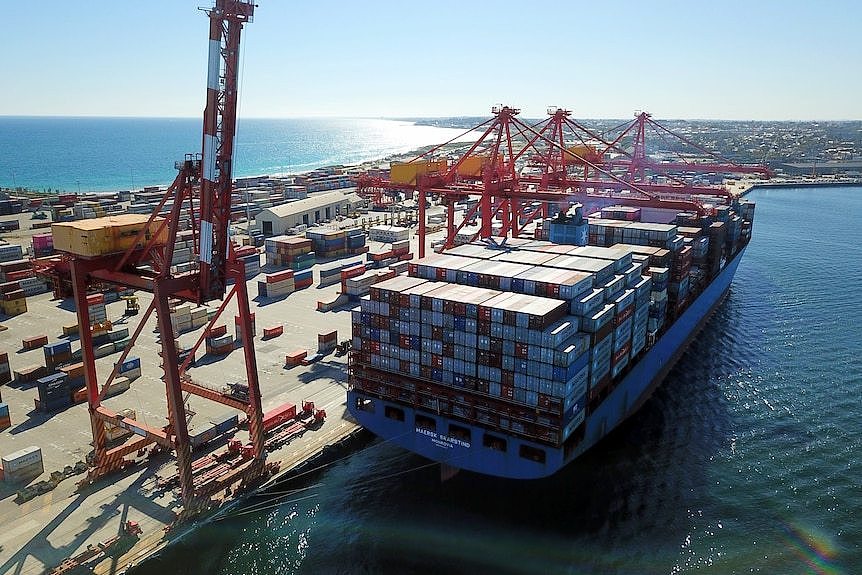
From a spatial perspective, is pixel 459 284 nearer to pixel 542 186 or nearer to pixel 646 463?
pixel 646 463

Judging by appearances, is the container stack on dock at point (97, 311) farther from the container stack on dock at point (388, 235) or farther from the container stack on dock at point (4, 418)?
the container stack on dock at point (388, 235)

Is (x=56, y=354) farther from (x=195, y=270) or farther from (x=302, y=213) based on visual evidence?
(x=302, y=213)

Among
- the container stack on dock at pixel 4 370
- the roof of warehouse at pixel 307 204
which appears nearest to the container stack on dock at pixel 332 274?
the roof of warehouse at pixel 307 204

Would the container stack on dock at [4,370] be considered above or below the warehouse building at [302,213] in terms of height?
below

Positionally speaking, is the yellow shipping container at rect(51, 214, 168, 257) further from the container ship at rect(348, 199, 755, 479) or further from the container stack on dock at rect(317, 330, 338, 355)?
the container stack on dock at rect(317, 330, 338, 355)

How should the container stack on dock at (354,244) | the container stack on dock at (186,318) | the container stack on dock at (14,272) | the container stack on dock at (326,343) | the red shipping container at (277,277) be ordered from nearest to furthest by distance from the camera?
the container stack on dock at (326,343), the container stack on dock at (186,318), the red shipping container at (277,277), the container stack on dock at (14,272), the container stack on dock at (354,244)

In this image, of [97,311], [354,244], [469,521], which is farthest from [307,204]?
[469,521]

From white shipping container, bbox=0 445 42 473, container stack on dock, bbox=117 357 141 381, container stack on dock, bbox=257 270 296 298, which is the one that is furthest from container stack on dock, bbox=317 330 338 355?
white shipping container, bbox=0 445 42 473
